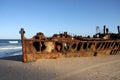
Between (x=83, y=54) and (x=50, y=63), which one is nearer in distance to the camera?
(x=50, y=63)

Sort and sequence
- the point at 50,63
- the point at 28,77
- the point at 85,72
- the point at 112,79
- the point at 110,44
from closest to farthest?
the point at 112,79 → the point at 28,77 → the point at 85,72 → the point at 50,63 → the point at 110,44

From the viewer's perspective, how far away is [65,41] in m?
14.4

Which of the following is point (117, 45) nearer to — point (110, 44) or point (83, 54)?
point (110, 44)

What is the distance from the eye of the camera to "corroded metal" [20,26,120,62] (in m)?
13.0

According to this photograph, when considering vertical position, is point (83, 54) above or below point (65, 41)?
below

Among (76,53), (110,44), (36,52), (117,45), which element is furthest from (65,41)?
(117,45)

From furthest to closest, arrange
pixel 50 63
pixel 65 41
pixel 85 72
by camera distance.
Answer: pixel 65 41 → pixel 50 63 → pixel 85 72

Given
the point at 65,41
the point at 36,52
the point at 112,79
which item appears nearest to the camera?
the point at 112,79

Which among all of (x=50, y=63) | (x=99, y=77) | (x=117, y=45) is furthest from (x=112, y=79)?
(x=117, y=45)

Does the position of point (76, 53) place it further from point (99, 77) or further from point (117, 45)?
point (99, 77)

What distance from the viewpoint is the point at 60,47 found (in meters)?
14.4

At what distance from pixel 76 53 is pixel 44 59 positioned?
8.52 feet

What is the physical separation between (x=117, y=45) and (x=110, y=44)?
1239 mm

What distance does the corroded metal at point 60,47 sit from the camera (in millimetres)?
12961
